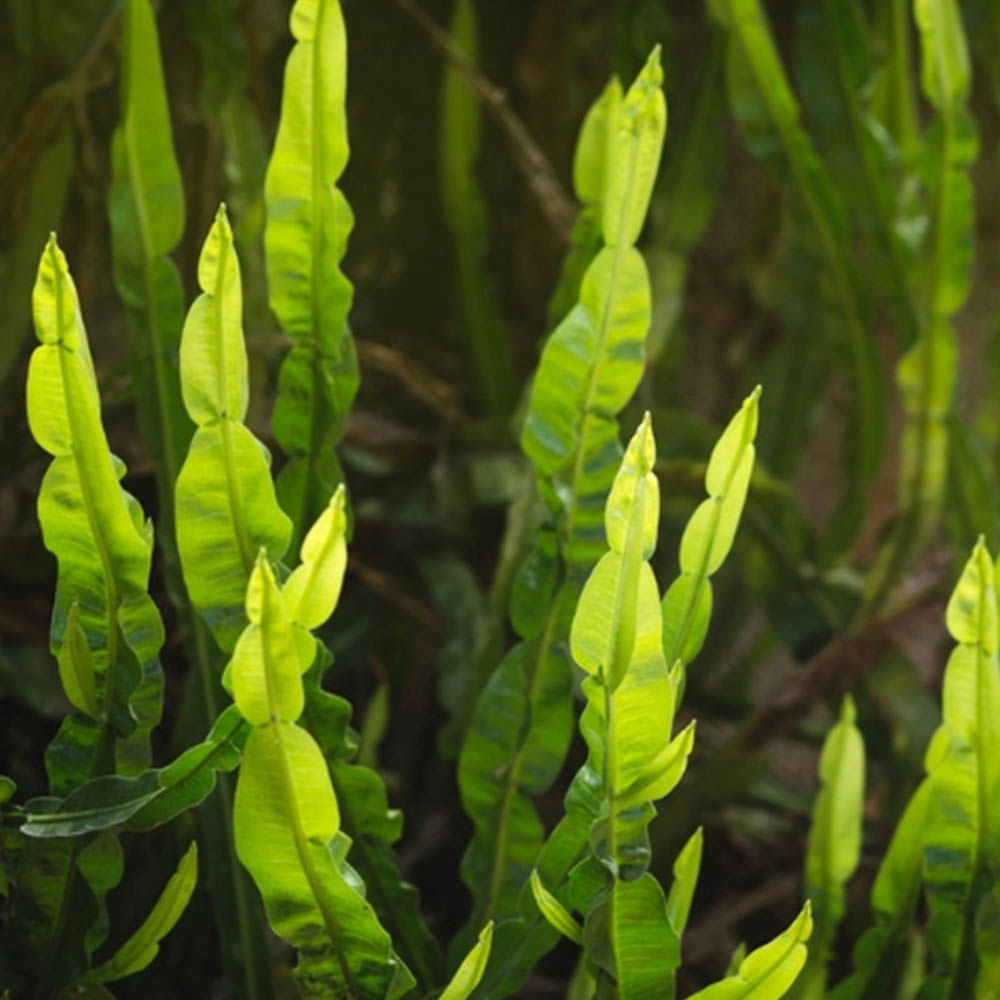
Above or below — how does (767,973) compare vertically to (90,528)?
below

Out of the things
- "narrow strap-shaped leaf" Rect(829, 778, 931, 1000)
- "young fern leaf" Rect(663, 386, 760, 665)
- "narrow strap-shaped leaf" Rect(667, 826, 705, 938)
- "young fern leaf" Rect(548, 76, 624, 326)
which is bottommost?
"narrow strap-shaped leaf" Rect(829, 778, 931, 1000)

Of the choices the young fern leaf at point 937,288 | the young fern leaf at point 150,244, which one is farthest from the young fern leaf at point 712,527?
the young fern leaf at point 937,288

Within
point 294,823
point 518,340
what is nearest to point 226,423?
point 294,823

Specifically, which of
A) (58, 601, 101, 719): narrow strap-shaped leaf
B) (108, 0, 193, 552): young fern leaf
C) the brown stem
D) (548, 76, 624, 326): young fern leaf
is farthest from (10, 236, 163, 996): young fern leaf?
the brown stem

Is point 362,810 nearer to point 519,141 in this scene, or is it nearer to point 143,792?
point 143,792

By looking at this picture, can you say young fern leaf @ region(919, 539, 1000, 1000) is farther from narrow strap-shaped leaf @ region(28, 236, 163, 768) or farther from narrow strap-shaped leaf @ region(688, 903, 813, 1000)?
narrow strap-shaped leaf @ region(28, 236, 163, 768)

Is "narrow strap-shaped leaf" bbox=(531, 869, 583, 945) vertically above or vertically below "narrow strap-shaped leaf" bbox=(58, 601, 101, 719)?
below
